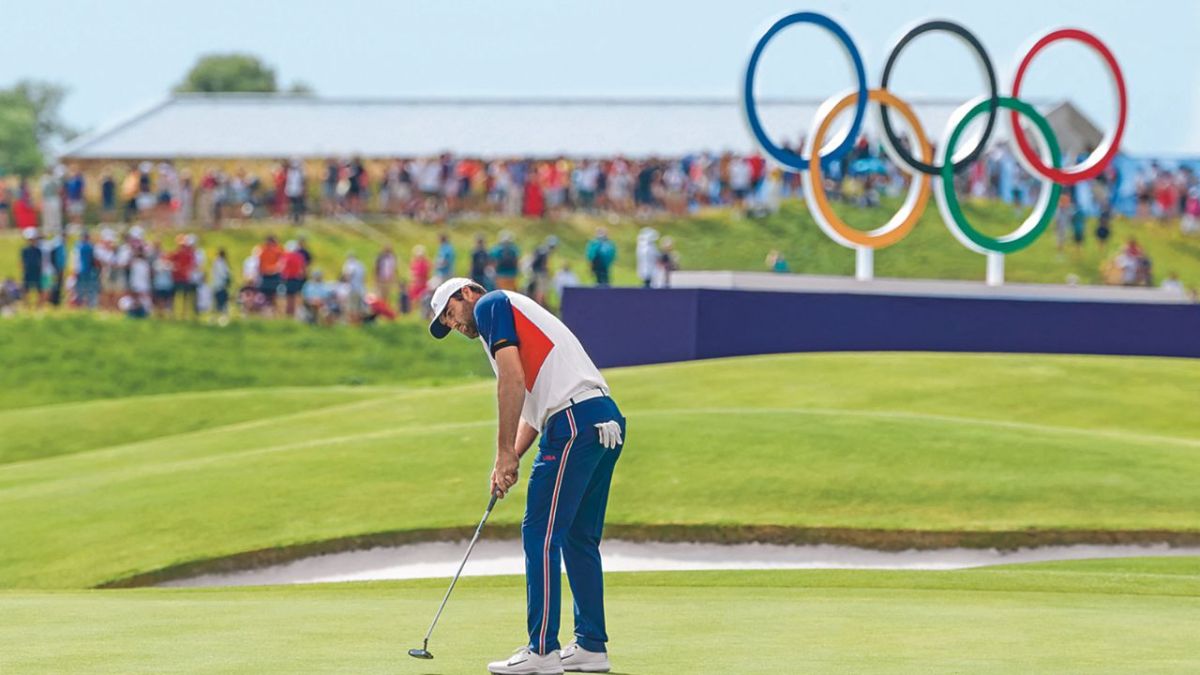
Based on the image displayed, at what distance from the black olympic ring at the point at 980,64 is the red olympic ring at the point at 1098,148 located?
49cm

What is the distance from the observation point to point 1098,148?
39312mm

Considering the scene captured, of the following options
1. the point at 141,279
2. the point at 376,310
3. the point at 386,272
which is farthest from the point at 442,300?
the point at 376,310

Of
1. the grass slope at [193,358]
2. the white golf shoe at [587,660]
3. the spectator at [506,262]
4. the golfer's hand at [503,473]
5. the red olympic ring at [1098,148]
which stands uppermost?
the red olympic ring at [1098,148]

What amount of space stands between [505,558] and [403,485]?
10.1 ft

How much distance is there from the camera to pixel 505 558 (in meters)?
21.4

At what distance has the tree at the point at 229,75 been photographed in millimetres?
172125

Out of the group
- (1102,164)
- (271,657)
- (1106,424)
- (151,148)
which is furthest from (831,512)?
(151,148)

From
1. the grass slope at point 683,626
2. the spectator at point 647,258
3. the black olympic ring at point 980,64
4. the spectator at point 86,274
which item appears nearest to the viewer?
the grass slope at point 683,626

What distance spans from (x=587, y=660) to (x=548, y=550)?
0.65m

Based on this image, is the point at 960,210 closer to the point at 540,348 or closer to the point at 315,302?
the point at 315,302

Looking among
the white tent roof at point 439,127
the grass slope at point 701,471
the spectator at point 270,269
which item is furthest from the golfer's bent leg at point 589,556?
the white tent roof at point 439,127

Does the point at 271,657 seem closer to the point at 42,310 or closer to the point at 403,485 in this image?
the point at 403,485

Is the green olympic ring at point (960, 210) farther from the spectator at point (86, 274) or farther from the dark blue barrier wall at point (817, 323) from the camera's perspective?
the spectator at point (86, 274)

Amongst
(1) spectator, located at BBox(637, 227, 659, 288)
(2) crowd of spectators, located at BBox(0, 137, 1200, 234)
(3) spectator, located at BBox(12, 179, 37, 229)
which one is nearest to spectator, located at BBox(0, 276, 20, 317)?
(2) crowd of spectators, located at BBox(0, 137, 1200, 234)
